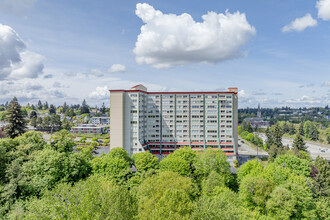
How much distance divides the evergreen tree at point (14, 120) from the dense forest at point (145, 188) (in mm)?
9899

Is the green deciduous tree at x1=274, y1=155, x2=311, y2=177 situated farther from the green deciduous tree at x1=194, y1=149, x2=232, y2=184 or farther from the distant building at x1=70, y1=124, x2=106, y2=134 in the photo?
the distant building at x1=70, y1=124, x2=106, y2=134

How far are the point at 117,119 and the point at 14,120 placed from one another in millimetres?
27352

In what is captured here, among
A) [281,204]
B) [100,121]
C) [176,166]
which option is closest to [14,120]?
[176,166]

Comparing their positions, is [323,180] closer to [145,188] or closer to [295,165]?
[295,165]

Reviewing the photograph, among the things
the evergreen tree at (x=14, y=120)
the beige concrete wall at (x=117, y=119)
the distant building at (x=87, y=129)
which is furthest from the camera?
the distant building at (x=87, y=129)

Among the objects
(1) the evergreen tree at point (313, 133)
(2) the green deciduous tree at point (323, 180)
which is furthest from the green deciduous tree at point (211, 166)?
(1) the evergreen tree at point (313, 133)

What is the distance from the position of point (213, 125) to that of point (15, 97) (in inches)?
2493

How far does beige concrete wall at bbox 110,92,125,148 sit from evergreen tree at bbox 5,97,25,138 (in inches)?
967

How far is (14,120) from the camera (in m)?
52.6

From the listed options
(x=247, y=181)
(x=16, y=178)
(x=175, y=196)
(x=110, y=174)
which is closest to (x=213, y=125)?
(x=247, y=181)

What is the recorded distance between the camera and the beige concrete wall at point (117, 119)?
65438mm

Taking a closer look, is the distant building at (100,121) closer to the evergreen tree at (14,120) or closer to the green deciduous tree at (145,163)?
the evergreen tree at (14,120)

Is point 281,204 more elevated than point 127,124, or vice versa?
point 127,124

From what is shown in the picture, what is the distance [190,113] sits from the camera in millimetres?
76312
